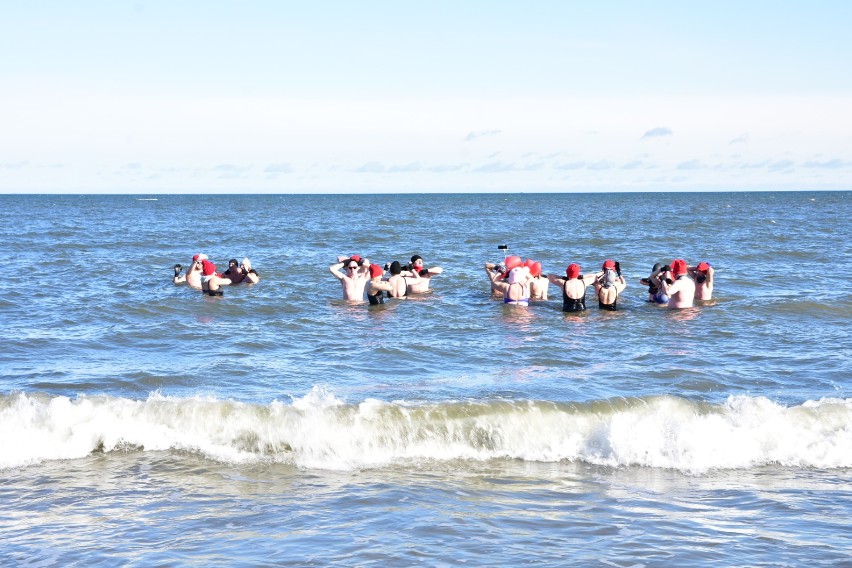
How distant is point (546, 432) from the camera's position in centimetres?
920

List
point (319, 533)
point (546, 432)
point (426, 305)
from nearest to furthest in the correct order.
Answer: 1. point (319, 533)
2. point (546, 432)
3. point (426, 305)

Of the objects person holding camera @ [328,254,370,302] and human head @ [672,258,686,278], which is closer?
human head @ [672,258,686,278]

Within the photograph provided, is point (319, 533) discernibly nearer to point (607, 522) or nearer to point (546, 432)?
point (607, 522)

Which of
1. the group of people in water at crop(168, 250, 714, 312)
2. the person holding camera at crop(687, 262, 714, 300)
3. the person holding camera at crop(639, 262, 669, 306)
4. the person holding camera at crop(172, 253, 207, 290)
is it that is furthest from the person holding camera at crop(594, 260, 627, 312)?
the person holding camera at crop(172, 253, 207, 290)

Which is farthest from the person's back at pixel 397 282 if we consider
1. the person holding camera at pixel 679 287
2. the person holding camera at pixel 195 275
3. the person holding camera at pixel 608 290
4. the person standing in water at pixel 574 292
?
the person holding camera at pixel 679 287

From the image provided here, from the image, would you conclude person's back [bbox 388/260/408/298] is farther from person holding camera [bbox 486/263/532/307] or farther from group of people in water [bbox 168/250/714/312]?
person holding camera [bbox 486/263/532/307]

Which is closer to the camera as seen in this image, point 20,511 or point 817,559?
point 817,559

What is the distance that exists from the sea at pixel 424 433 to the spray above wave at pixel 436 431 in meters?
0.03

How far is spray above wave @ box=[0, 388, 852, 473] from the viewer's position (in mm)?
8664

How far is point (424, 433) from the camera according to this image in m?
9.19

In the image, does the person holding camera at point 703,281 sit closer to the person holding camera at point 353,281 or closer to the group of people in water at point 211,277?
the person holding camera at point 353,281

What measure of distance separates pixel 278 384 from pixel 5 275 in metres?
14.8

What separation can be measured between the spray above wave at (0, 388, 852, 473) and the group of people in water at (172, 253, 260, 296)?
9.20m

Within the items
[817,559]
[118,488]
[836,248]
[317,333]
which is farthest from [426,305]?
[836,248]
